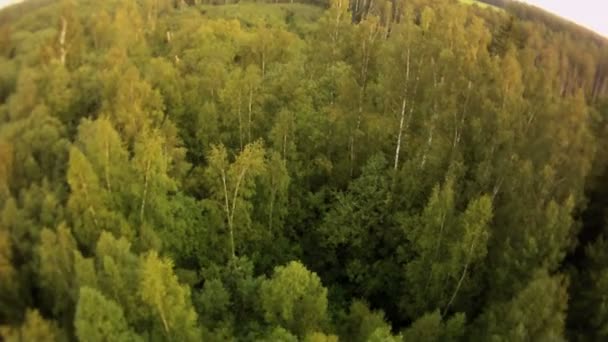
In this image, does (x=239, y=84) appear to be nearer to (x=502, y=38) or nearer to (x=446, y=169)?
(x=446, y=169)

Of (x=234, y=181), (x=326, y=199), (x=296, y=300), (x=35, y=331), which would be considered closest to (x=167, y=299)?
(x=296, y=300)

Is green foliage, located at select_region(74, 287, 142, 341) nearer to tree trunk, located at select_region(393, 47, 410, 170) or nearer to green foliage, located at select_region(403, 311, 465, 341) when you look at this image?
green foliage, located at select_region(403, 311, 465, 341)

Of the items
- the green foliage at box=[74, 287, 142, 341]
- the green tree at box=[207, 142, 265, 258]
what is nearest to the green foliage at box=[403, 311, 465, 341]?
the green tree at box=[207, 142, 265, 258]

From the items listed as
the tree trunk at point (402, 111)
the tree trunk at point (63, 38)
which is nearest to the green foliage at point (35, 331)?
the tree trunk at point (402, 111)

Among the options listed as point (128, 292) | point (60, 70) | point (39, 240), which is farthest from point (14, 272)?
point (60, 70)

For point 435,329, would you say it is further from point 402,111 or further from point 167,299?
point 167,299

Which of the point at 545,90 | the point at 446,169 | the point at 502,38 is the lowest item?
the point at 446,169

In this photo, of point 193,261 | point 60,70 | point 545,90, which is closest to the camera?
point 545,90

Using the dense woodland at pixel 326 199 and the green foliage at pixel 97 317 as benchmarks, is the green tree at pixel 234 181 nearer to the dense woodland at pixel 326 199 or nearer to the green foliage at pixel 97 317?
the dense woodland at pixel 326 199
